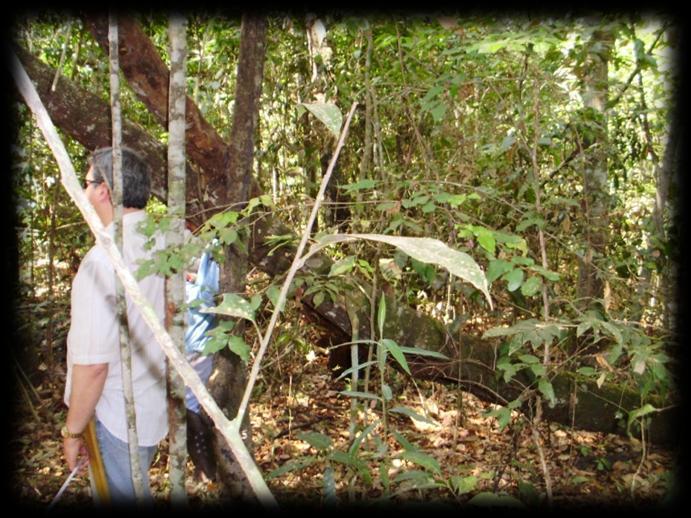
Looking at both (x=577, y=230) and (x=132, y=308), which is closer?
(x=132, y=308)

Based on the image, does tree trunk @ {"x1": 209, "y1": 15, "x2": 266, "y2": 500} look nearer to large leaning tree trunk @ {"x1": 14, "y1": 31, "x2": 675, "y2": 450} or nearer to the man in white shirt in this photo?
large leaning tree trunk @ {"x1": 14, "y1": 31, "x2": 675, "y2": 450}

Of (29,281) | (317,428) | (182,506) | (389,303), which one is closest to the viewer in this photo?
(182,506)

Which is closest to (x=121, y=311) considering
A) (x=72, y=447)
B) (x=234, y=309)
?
(x=234, y=309)

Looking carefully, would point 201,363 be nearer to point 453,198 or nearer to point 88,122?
point 88,122

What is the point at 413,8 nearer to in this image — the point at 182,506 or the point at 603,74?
the point at 603,74

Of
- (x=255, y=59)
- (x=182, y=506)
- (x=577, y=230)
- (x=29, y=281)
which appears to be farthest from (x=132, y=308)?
(x=29, y=281)

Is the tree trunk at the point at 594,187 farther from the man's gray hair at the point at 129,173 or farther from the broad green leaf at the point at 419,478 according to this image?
the man's gray hair at the point at 129,173

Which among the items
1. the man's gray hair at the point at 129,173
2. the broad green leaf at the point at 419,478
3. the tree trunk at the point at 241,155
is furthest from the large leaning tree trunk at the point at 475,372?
the broad green leaf at the point at 419,478

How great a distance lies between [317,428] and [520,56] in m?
2.60

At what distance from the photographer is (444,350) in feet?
10.1

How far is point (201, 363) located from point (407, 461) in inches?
48.9

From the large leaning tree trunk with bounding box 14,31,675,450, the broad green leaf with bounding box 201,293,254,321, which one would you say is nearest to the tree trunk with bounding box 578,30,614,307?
the large leaning tree trunk with bounding box 14,31,675,450

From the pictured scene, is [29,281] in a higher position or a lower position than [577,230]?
lower

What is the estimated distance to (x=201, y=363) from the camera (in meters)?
2.81
